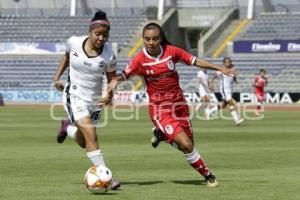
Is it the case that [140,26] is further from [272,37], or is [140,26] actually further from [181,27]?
[272,37]

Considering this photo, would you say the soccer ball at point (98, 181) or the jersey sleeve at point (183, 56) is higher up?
the jersey sleeve at point (183, 56)

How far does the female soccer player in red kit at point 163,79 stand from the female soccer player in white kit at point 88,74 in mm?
372

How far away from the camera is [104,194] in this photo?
11.6m

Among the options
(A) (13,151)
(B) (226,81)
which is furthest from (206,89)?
(A) (13,151)

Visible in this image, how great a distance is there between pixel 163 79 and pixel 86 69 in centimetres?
121

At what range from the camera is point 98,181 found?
11.6m

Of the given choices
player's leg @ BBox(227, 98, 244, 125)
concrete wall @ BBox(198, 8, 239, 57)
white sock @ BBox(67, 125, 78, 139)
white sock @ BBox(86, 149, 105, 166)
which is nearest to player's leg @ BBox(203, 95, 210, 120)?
player's leg @ BBox(227, 98, 244, 125)

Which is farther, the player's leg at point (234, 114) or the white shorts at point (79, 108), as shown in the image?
the player's leg at point (234, 114)

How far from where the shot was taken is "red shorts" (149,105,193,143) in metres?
12.9

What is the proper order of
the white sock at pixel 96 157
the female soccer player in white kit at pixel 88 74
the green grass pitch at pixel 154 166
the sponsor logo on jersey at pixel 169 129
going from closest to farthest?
the green grass pitch at pixel 154 166, the white sock at pixel 96 157, the female soccer player in white kit at pixel 88 74, the sponsor logo on jersey at pixel 169 129

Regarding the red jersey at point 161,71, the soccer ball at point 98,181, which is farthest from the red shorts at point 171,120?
the soccer ball at point 98,181

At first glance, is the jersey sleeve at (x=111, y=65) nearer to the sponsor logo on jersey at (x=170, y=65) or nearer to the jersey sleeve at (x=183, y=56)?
the sponsor logo on jersey at (x=170, y=65)

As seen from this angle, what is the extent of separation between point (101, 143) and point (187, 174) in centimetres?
813

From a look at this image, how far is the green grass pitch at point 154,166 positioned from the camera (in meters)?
11.6
